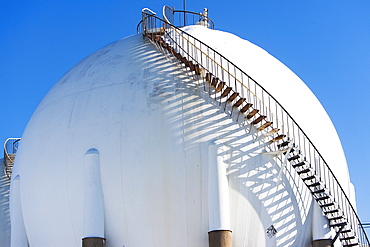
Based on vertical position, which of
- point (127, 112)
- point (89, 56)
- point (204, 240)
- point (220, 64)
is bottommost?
point (204, 240)

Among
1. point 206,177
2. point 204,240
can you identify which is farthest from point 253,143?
point 204,240

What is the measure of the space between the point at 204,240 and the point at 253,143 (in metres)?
2.62

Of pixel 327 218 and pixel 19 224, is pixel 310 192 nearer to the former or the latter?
pixel 327 218

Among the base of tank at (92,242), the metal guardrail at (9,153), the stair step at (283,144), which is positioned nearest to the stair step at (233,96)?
the stair step at (283,144)

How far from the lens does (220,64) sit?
15.9 meters

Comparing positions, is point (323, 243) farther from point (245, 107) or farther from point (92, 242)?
point (92, 242)

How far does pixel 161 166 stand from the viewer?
14.2 meters

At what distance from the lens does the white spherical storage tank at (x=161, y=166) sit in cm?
1414

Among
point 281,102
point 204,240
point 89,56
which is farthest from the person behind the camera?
point 89,56

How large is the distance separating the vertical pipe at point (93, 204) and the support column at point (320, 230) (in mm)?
5129

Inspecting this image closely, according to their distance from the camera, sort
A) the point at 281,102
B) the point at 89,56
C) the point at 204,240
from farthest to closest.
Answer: the point at 89,56 → the point at 281,102 → the point at 204,240

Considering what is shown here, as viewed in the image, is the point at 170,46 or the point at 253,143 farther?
the point at 170,46

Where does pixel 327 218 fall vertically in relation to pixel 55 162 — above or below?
below

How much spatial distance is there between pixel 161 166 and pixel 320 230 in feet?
13.9
